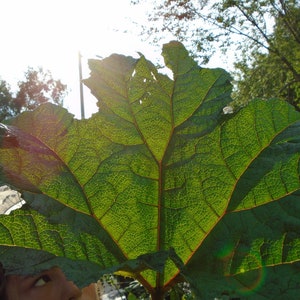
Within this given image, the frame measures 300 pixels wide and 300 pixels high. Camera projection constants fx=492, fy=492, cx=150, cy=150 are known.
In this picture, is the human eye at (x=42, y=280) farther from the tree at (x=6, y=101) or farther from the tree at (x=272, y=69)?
the tree at (x=6, y=101)

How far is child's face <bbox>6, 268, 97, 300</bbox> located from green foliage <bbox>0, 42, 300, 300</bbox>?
0.31 meters

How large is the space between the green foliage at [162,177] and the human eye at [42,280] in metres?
0.33

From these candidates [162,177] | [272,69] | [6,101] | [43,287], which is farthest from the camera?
[6,101]

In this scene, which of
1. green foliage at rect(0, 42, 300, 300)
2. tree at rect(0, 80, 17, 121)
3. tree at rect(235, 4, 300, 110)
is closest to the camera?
green foliage at rect(0, 42, 300, 300)

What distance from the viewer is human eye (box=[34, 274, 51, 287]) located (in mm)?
1110

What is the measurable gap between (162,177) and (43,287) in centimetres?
46

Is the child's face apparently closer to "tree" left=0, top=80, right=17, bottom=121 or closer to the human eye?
the human eye

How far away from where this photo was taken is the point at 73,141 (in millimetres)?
814

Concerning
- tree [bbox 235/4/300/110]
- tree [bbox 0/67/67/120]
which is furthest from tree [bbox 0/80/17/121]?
tree [bbox 235/4/300/110]

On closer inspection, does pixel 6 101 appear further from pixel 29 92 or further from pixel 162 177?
pixel 162 177

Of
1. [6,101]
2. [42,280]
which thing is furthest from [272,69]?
[6,101]

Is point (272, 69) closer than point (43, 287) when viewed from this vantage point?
No

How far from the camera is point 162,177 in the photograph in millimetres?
837

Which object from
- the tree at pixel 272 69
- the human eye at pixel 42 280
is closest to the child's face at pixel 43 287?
the human eye at pixel 42 280
